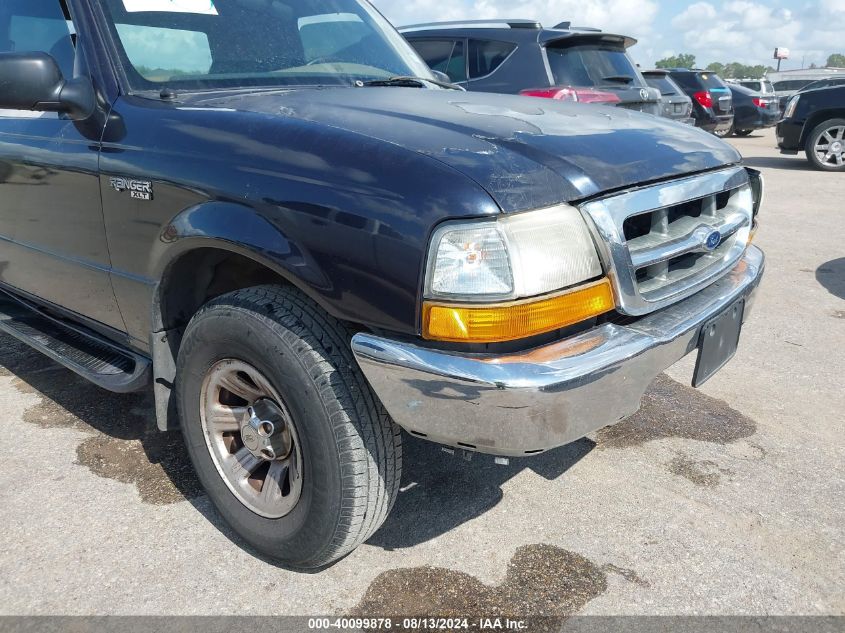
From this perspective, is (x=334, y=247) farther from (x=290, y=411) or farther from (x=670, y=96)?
(x=670, y=96)

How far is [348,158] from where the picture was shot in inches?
72.9

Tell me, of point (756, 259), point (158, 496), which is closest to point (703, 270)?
point (756, 259)

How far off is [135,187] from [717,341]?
6.49 feet

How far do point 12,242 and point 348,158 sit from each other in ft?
6.98

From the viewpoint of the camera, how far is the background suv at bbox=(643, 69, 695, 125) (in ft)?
33.0

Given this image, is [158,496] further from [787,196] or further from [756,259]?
[787,196]

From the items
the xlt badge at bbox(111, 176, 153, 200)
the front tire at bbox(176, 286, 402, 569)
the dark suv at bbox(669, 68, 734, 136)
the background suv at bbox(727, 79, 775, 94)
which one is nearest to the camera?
the front tire at bbox(176, 286, 402, 569)

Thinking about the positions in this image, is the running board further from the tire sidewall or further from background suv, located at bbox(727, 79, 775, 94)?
background suv, located at bbox(727, 79, 775, 94)

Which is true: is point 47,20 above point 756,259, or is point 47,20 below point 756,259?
above

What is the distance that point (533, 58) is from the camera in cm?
676

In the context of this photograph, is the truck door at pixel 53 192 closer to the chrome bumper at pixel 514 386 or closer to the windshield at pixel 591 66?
the chrome bumper at pixel 514 386

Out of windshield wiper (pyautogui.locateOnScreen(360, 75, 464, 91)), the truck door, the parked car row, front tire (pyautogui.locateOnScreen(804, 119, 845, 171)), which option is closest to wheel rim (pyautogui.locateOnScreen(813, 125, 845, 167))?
front tire (pyautogui.locateOnScreen(804, 119, 845, 171))

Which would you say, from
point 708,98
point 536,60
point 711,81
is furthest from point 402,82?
point 711,81

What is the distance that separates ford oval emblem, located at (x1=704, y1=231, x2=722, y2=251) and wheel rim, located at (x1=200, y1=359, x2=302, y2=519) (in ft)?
4.65
